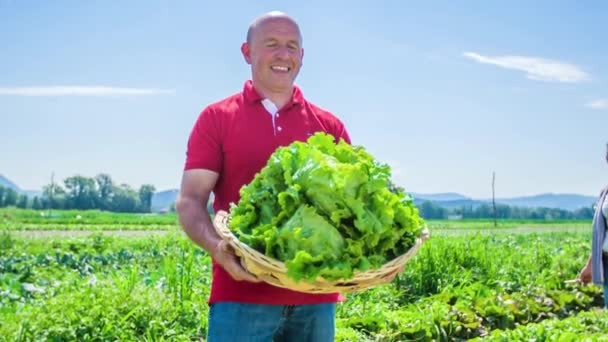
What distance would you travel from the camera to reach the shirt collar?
328 cm

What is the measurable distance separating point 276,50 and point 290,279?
1.05 meters

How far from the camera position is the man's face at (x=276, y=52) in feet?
10.4

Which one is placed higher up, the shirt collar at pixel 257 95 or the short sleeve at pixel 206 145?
the shirt collar at pixel 257 95

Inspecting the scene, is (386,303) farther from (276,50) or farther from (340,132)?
(276,50)

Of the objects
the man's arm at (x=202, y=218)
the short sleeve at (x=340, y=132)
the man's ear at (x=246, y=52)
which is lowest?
the man's arm at (x=202, y=218)

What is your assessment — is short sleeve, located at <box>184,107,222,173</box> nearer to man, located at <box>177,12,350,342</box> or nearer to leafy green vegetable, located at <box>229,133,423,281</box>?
man, located at <box>177,12,350,342</box>

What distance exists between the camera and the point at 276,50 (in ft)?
10.3

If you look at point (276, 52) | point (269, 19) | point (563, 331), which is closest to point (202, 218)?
point (276, 52)

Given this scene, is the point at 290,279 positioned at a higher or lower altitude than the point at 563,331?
higher

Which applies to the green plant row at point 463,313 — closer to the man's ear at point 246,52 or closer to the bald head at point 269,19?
the man's ear at point 246,52

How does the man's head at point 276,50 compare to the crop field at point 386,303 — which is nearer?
the man's head at point 276,50

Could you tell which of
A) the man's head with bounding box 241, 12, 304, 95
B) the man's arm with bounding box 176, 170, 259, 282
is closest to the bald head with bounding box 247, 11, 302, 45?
the man's head with bounding box 241, 12, 304, 95

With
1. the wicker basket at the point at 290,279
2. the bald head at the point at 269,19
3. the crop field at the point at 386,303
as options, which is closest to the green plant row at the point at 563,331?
the crop field at the point at 386,303

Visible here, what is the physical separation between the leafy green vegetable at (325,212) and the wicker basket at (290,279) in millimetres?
39
